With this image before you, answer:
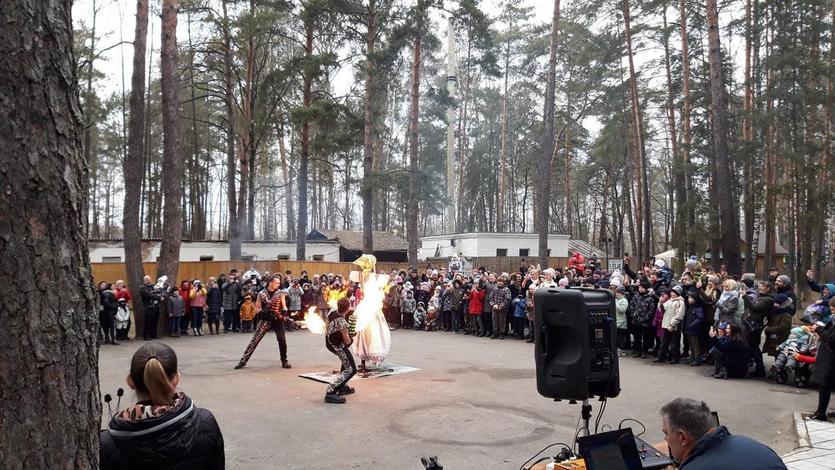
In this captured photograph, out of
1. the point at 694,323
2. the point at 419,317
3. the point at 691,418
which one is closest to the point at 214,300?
the point at 419,317

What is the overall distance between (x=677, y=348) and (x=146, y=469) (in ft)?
37.9

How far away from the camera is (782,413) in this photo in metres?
8.10

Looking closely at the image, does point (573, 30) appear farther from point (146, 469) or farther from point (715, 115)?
point (146, 469)

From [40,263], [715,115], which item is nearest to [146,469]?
[40,263]

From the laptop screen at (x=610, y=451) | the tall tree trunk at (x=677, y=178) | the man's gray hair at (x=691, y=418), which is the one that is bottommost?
the laptop screen at (x=610, y=451)

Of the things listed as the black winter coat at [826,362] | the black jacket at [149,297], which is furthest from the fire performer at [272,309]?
the black winter coat at [826,362]

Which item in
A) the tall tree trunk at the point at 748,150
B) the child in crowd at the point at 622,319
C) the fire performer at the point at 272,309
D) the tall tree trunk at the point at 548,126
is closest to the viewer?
the fire performer at the point at 272,309

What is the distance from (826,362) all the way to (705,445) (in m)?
6.05

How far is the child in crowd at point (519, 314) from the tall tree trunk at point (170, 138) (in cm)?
993

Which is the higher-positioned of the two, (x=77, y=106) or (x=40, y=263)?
(x=77, y=106)

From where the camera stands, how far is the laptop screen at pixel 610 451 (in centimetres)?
369

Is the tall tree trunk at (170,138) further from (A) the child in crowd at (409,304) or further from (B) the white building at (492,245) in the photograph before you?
(B) the white building at (492,245)

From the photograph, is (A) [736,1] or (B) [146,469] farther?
(A) [736,1]

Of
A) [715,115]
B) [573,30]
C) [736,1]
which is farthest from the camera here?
[573,30]
